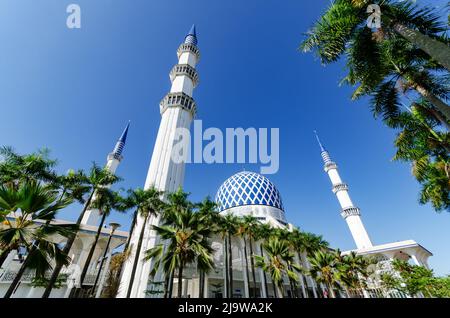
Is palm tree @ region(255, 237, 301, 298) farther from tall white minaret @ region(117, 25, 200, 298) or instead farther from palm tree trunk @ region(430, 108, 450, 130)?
palm tree trunk @ region(430, 108, 450, 130)

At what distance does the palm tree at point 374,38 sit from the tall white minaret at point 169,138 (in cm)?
2638

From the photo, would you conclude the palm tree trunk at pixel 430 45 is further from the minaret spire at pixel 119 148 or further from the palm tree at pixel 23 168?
the minaret spire at pixel 119 148

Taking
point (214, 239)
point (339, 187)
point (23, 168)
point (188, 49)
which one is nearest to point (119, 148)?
point (188, 49)

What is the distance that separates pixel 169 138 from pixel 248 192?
37120 millimetres

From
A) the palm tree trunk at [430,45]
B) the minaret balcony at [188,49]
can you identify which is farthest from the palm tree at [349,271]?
the minaret balcony at [188,49]

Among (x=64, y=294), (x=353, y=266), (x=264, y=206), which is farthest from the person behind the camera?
(x=264, y=206)

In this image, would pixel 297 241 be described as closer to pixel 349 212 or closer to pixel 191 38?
pixel 349 212

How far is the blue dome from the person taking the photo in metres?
65.2

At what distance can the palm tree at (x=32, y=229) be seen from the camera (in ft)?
22.5

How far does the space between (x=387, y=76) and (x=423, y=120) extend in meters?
5.52

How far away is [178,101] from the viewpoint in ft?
133

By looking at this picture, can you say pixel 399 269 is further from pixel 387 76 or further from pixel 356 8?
pixel 356 8
